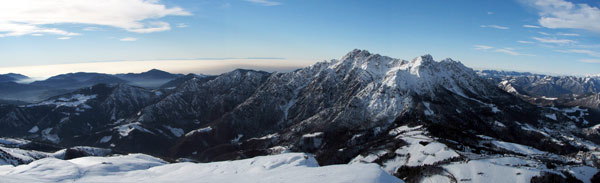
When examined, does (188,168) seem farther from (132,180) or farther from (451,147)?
(451,147)

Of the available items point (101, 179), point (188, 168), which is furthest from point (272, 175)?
point (101, 179)

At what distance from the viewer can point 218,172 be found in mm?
92875

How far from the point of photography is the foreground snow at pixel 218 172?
2827 inches

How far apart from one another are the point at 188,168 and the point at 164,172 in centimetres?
797

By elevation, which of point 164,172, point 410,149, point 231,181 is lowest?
point 410,149

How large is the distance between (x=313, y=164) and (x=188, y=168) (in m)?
42.7

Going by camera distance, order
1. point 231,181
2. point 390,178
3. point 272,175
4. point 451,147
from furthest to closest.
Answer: point 451,147 < point 272,175 < point 231,181 < point 390,178

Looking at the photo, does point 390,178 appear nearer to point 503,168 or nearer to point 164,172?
point 164,172

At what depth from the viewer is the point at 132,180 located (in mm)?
87062

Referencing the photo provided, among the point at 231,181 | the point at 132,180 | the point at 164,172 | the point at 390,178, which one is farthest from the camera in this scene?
the point at 164,172

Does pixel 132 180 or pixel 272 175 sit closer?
pixel 272 175

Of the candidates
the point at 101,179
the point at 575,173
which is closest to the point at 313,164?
the point at 101,179

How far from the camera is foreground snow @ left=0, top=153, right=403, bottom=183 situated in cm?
7181

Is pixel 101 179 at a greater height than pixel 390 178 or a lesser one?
lesser
